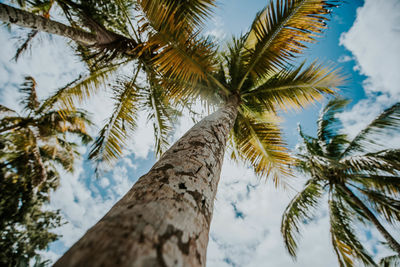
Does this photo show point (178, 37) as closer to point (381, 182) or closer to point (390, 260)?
Answer: point (381, 182)

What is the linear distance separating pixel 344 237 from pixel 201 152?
632 centimetres

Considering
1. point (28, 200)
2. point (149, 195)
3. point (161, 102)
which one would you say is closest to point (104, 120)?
point (161, 102)

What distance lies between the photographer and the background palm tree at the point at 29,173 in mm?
5961

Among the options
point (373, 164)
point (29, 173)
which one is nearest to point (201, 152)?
point (373, 164)

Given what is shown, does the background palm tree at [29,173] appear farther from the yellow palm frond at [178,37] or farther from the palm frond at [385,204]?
the palm frond at [385,204]

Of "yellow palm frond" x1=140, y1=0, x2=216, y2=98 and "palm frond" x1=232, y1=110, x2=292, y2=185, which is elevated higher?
"yellow palm frond" x1=140, y1=0, x2=216, y2=98

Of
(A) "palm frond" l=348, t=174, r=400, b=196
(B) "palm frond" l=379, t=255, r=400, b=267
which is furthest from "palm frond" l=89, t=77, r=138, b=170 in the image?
(B) "palm frond" l=379, t=255, r=400, b=267

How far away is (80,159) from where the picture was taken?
10383mm

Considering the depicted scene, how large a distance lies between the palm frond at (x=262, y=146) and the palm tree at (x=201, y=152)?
20 millimetres

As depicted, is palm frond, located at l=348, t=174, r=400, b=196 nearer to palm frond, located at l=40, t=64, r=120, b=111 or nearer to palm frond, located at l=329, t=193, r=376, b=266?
palm frond, located at l=329, t=193, r=376, b=266

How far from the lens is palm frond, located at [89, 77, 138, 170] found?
3.62 meters

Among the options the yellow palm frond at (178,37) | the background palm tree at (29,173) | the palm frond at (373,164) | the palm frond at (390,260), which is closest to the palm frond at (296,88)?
the yellow palm frond at (178,37)

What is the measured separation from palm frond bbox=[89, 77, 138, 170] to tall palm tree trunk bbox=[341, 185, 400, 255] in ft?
22.1

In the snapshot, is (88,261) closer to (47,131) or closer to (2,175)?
(47,131)
